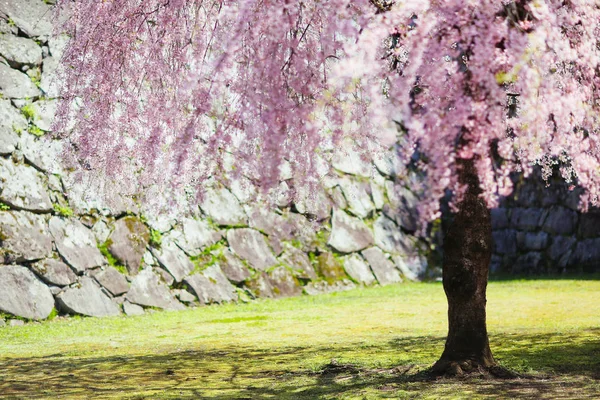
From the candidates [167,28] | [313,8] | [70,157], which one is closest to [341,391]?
[313,8]

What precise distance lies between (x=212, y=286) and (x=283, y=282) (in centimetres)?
122

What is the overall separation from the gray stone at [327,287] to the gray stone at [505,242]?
3.22 meters

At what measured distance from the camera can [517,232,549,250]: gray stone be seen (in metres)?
13.4

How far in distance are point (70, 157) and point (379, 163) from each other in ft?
23.0

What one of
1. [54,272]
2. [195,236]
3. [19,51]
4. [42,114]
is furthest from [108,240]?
[19,51]

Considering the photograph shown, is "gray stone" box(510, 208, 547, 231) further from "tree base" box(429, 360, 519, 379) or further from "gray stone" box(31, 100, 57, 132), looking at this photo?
"tree base" box(429, 360, 519, 379)

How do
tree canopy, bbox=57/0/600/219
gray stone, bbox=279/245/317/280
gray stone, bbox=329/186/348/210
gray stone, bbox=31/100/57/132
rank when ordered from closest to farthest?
tree canopy, bbox=57/0/600/219 < gray stone, bbox=31/100/57/132 < gray stone, bbox=279/245/317/280 < gray stone, bbox=329/186/348/210

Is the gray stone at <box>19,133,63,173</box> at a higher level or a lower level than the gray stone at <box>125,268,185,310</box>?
higher

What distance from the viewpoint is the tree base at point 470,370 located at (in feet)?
15.9

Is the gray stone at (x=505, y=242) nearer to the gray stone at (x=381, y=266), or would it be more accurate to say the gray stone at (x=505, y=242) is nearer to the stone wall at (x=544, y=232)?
the stone wall at (x=544, y=232)

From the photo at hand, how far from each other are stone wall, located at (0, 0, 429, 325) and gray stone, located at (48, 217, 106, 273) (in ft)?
0.04

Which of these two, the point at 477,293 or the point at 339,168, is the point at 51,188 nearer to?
the point at 339,168

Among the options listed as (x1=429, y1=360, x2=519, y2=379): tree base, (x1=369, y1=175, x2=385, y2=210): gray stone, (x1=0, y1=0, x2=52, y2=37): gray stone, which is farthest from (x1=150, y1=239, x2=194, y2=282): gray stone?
(x1=429, y1=360, x2=519, y2=379): tree base

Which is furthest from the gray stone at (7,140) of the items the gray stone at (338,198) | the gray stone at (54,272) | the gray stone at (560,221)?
the gray stone at (560,221)
